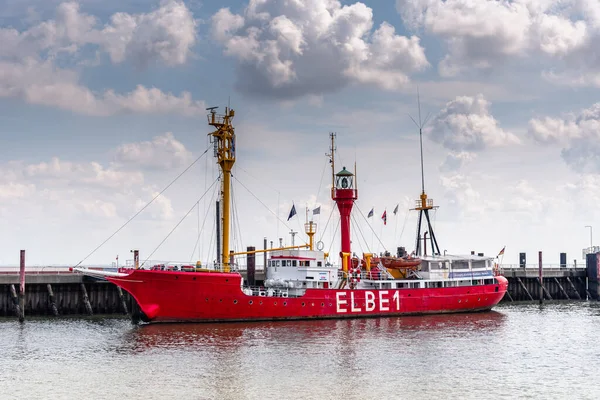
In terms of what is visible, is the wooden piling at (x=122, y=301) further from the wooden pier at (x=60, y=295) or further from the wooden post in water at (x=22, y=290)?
the wooden post in water at (x=22, y=290)

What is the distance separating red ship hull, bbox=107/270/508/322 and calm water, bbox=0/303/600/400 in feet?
4.37

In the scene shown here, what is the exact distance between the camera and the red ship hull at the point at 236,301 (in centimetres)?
5000

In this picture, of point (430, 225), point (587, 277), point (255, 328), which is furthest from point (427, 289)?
point (587, 277)

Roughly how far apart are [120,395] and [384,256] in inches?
1361

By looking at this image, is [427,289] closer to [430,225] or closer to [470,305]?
[470,305]

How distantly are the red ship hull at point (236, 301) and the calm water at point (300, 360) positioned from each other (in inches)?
52.5

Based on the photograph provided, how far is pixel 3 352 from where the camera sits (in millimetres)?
39750

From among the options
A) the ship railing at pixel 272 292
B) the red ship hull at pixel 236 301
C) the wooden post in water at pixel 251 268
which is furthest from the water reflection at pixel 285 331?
the wooden post in water at pixel 251 268

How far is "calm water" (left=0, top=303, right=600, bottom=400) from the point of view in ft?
103

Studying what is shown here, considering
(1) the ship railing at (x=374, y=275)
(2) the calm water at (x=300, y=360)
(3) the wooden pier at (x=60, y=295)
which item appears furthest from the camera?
(1) the ship railing at (x=374, y=275)

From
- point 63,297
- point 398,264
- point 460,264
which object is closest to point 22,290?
point 63,297

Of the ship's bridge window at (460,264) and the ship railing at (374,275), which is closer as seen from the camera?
the ship railing at (374,275)

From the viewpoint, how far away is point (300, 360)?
37.6 m

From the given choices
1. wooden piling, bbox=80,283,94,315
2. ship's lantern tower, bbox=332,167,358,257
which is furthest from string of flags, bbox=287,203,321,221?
wooden piling, bbox=80,283,94,315
